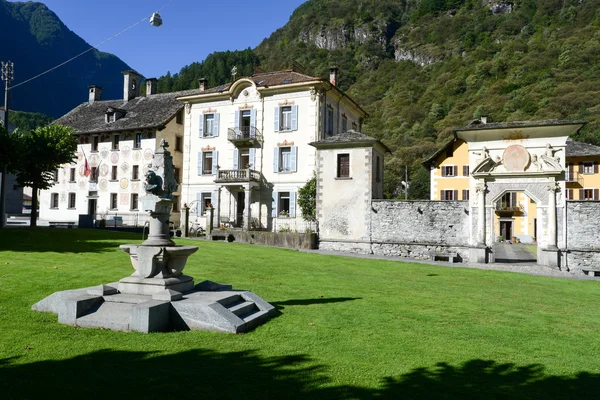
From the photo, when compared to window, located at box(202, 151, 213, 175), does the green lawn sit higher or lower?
lower

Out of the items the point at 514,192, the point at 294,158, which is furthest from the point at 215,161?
the point at 514,192

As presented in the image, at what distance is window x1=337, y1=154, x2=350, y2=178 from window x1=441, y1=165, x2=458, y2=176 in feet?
71.8

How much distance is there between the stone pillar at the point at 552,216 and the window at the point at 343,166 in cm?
1071

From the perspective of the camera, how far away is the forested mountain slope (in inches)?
2768

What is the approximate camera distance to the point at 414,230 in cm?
2472

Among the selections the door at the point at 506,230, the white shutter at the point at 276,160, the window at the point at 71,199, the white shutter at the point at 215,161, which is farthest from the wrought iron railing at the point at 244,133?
the door at the point at 506,230

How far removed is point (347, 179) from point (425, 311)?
17239 mm

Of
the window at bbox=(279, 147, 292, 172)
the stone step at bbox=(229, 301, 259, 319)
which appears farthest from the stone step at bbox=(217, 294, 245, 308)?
the window at bbox=(279, 147, 292, 172)

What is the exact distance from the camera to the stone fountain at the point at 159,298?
7254 millimetres

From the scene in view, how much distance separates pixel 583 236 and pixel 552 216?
66.0 inches

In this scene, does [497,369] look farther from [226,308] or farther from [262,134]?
[262,134]

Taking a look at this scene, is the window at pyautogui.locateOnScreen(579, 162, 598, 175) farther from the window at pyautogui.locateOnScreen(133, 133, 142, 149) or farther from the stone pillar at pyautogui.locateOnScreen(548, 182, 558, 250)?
the window at pyautogui.locateOnScreen(133, 133, 142, 149)

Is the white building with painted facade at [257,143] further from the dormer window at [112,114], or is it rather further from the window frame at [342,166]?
the dormer window at [112,114]

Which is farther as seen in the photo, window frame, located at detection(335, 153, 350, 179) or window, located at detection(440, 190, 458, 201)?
window, located at detection(440, 190, 458, 201)
